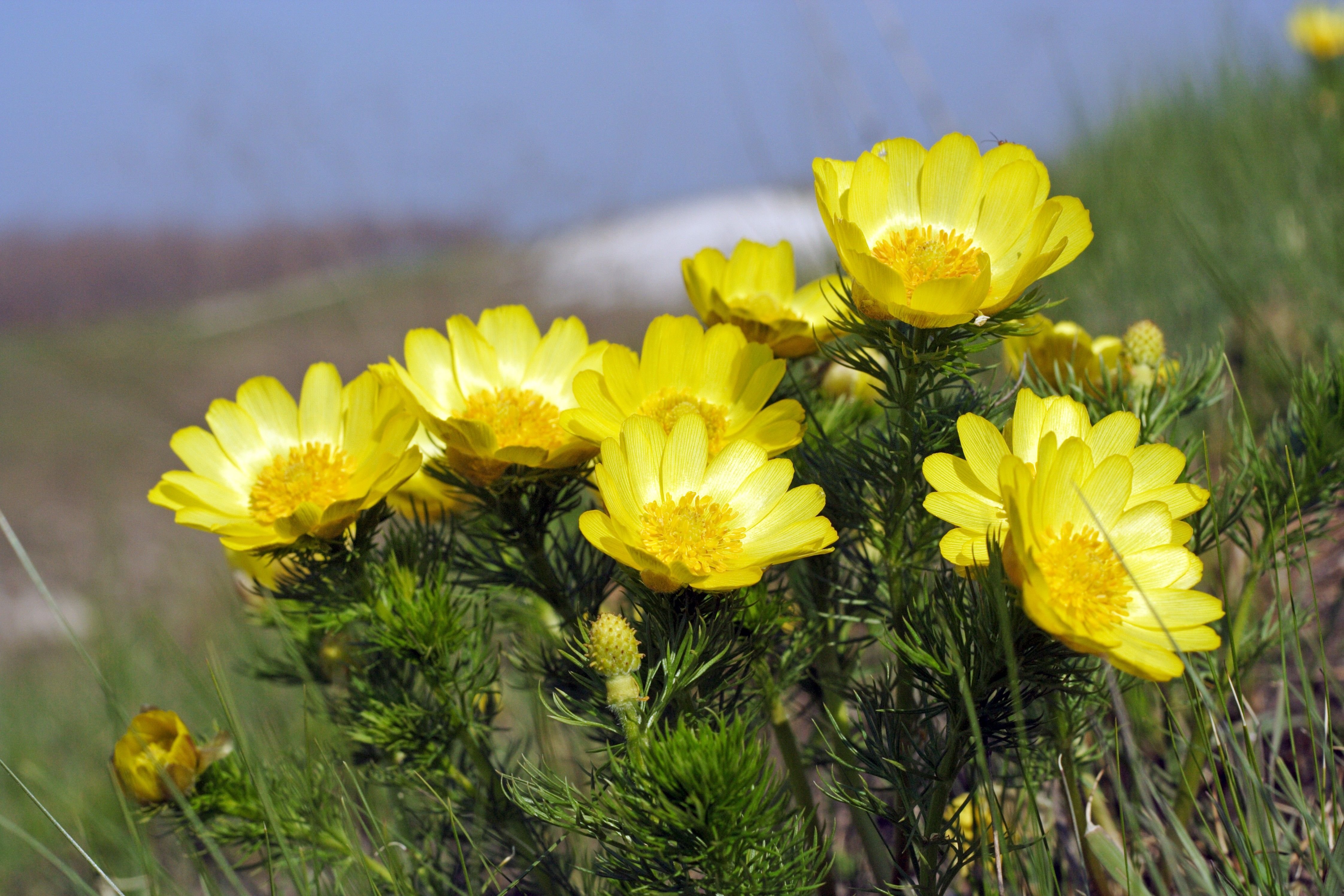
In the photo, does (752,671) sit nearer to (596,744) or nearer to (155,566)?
(596,744)

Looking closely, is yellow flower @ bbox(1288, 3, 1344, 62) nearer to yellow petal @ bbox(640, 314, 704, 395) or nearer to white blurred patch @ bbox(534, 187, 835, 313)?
white blurred patch @ bbox(534, 187, 835, 313)

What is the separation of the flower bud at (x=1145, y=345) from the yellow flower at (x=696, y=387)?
54cm

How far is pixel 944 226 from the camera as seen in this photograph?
113 centimetres

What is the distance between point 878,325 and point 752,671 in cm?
48

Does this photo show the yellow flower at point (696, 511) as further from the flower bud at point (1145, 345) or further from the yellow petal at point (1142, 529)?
the flower bud at point (1145, 345)

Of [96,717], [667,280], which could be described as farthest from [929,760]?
→ [667,280]

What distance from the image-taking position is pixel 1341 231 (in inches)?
104

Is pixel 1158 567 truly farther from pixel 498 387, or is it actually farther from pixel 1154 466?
pixel 498 387

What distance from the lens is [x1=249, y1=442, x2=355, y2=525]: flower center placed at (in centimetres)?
117

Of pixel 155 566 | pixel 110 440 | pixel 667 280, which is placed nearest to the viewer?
pixel 155 566

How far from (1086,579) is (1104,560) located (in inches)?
1.7

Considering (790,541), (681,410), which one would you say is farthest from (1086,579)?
(681,410)

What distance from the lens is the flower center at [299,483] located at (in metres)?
1.17

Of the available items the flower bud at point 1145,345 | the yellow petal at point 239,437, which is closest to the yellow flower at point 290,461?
the yellow petal at point 239,437
